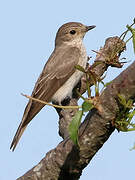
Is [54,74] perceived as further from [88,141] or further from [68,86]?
[88,141]

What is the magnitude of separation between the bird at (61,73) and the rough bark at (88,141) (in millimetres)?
2910

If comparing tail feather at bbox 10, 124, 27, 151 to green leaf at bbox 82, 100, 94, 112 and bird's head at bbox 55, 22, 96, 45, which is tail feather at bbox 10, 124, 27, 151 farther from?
green leaf at bbox 82, 100, 94, 112

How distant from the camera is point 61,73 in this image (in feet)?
27.0

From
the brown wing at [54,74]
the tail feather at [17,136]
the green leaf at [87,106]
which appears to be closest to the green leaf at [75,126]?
the green leaf at [87,106]

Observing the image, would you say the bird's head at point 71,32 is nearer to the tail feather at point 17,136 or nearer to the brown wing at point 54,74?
the brown wing at point 54,74

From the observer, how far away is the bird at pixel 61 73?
763cm

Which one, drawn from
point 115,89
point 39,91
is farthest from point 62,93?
point 115,89

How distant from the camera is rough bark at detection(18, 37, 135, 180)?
11.8ft

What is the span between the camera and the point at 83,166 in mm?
4191

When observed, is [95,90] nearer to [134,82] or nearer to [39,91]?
[134,82]

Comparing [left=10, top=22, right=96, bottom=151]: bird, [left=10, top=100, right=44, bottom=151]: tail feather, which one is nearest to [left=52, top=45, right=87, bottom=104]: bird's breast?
[left=10, top=22, right=96, bottom=151]: bird

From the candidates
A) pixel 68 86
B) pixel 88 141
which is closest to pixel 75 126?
pixel 88 141

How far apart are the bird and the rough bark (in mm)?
2910

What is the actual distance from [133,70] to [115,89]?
0.86 ft
